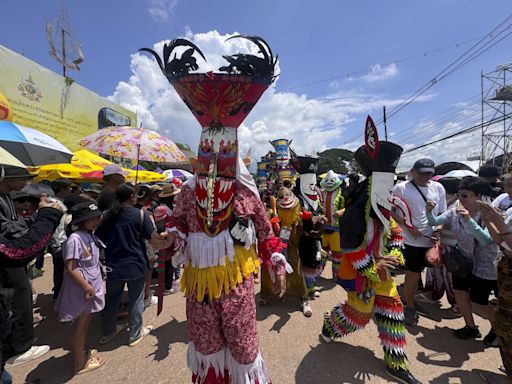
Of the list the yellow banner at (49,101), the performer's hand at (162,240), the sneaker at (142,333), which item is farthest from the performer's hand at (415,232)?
the yellow banner at (49,101)

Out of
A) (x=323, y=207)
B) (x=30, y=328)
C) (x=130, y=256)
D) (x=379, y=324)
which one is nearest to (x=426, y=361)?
(x=379, y=324)

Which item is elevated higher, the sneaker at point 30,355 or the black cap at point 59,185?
the black cap at point 59,185

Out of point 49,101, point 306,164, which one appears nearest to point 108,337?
point 306,164

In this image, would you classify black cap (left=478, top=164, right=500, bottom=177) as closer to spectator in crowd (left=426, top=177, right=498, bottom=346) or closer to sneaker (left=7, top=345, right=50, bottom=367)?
spectator in crowd (left=426, top=177, right=498, bottom=346)

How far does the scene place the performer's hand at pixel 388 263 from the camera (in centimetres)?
221

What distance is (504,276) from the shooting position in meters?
2.03

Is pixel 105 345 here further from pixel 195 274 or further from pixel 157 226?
pixel 195 274

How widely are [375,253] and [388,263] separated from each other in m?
0.14

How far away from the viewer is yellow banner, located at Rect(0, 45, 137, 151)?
916 cm

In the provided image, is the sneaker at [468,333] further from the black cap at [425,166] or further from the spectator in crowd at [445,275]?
the black cap at [425,166]

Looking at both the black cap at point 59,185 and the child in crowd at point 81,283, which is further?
the black cap at point 59,185

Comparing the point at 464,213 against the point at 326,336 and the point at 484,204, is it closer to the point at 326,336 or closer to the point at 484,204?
the point at 484,204

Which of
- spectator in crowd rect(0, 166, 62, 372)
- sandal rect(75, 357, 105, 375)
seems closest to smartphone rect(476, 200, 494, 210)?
spectator in crowd rect(0, 166, 62, 372)

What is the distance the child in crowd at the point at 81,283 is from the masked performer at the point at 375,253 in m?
2.40
